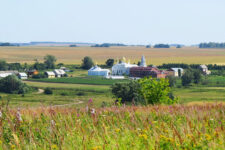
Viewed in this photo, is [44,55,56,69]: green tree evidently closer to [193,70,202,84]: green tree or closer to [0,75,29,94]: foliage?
[0,75,29,94]: foliage

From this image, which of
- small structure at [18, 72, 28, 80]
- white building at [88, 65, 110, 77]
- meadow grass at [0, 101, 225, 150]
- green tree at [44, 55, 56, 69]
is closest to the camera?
meadow grass at [0, 101, 225, 150]

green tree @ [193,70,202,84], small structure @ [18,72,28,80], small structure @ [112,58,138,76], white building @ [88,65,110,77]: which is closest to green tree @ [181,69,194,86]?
green tree @ [193,70,202,84]

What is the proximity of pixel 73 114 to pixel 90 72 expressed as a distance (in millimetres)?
99765

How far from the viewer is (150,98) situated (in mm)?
24234

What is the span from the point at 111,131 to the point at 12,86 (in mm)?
64703

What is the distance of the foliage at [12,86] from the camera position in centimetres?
Answer: 6886

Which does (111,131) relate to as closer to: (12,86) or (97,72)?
(12,86)

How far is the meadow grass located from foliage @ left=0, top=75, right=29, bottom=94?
6014 cm

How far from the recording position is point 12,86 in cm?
7050

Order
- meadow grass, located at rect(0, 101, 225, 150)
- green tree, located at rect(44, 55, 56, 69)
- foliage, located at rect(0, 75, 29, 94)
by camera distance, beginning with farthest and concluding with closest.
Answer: green tree, located at rect(44, 55, 56, 69) < foliage, located at rect(0, 75, 29, 94) < meadow grass, located at rect(0, 101, 225, 150)

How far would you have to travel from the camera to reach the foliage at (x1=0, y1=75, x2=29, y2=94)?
68863 millimetres

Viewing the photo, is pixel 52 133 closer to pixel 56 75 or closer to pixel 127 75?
pixel 56 75

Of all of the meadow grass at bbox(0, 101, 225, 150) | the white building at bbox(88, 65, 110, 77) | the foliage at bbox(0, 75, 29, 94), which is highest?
the meadow grass at bbox(0, 101, 225, 150)

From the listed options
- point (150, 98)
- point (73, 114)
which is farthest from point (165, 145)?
point (150, 98)
